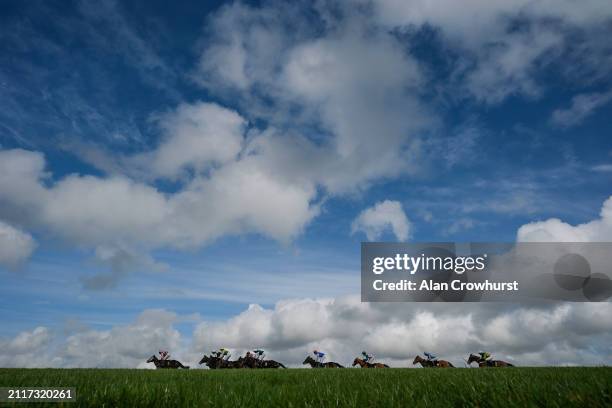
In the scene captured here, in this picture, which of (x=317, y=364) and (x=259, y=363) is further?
(x=259, y=363)

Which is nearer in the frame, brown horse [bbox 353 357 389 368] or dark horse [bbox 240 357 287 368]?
brown horse [bbox 353 357 389 368]

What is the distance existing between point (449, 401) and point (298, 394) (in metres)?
1.87

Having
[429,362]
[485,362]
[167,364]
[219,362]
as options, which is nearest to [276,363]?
[219,362]

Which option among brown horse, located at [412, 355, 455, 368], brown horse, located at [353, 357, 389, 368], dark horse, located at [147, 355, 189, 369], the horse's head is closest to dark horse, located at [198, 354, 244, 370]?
dark horse, located at [147, 355, 189, 369]

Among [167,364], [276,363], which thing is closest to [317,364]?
[276,363]

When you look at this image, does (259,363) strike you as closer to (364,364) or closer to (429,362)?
(364,364)

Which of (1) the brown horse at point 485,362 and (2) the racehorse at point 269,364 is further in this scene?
(2) the racehorse at point 269,364

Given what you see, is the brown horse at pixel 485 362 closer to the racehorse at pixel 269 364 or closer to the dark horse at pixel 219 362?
the racehorse at pixel 269 364

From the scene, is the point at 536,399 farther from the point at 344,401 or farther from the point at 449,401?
the point at 344,401

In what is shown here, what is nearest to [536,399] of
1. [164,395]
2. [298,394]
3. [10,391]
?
[298,394]

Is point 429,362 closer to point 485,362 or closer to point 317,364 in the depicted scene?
point 485,362

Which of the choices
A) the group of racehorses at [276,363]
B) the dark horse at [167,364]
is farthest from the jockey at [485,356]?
the dark horse at [167,364]

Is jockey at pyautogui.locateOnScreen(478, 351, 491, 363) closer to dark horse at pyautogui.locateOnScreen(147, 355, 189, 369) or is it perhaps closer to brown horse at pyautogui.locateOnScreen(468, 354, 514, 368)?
brown horse at pyautogui.locateOnScreen(468, 354, 514, 368)

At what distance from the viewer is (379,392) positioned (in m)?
5.59
